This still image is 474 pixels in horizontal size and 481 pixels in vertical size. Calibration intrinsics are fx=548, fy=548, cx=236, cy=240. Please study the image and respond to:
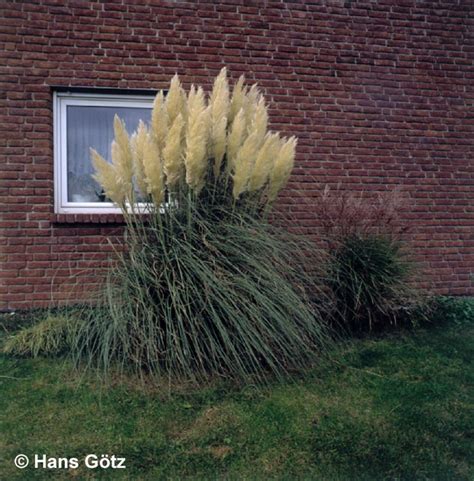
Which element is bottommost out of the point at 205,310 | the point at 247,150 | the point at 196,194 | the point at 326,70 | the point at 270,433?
the point at 270,433

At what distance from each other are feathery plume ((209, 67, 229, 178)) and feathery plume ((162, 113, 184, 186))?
0.96 ft

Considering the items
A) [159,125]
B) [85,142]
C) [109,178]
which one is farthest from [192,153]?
[85,142]

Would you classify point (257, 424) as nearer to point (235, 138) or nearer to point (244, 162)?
point (244, 162)

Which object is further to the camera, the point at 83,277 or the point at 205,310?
the point at 83,277

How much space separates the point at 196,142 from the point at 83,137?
7.25ft

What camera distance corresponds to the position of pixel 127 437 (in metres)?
3.30

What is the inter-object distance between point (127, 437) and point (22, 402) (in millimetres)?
888

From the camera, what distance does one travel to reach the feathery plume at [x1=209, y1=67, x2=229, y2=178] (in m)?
4.49

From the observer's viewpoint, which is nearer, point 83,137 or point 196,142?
point 196,142

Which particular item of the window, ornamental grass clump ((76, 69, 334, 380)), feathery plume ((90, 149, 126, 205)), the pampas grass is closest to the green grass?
ornamental grass clump ((76, 69, 334, 380))

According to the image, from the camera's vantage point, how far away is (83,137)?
235 inches

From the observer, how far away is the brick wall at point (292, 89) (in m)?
5.63

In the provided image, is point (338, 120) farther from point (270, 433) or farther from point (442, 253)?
point (270, 433)

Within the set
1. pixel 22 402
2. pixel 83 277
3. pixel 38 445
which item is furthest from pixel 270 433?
pixel 83 277
